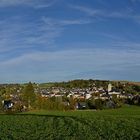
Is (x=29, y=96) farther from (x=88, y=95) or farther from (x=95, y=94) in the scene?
(x=95, y=94)

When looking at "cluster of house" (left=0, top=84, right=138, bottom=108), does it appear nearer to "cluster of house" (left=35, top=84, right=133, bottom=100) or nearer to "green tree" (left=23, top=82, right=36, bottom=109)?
"cluster of house" (left=35, top=84, right=133, bottom=100)

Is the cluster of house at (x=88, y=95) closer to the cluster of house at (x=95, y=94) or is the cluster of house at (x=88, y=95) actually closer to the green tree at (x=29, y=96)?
the cluster of house at (x=95, y=94)

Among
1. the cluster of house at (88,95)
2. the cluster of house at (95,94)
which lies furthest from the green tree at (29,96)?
the cluster of house at (95,94)

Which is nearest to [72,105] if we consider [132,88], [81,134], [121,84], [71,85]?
[132,88]

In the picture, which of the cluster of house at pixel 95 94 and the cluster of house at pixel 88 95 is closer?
the cluster of house at pixel 88 95

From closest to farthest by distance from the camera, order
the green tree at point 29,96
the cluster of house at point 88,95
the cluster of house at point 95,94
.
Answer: the green tree at point 29,96 → the cluster of house at point 88,95 → the cluster of house at point 95,94

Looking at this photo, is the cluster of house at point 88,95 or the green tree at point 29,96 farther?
the cluster of house at point 88,95

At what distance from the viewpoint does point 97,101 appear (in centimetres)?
9269

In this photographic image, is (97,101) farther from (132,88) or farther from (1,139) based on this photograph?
(1,139)

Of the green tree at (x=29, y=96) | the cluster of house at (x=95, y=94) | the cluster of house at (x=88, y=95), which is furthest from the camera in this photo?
the cluster of house at (x=95, y=94)

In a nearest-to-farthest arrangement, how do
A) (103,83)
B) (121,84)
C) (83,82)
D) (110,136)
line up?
(110,136) → (121,84) → (103,83) → (83,82)

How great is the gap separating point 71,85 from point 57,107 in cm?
9332

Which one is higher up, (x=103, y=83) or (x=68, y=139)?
(x=103, y=83)

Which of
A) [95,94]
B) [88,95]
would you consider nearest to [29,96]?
[88,95]
